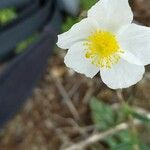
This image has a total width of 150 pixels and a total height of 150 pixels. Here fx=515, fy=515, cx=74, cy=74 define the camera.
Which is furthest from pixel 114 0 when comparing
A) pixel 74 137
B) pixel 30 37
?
pixel 74 137

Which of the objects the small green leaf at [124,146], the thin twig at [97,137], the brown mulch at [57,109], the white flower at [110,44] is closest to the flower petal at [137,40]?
the white flower at [110,44]

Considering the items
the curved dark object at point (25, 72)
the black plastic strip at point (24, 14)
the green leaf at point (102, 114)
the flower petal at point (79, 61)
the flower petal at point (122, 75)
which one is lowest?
the green leaf at point (102, 114)

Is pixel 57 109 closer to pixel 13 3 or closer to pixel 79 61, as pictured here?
pixel 13 3

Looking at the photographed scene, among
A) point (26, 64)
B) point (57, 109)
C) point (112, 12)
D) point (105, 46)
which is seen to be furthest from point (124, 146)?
point (57, 109)

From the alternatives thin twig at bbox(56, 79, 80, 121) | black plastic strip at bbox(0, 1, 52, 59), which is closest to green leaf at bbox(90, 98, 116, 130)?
thin twig at bbox(56, 79, 80, 121)

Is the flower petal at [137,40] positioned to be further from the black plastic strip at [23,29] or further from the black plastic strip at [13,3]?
the black plastic strip at [23,29]

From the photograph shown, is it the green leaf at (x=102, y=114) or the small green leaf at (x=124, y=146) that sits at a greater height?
the small green leaf at (x=124, y=146)

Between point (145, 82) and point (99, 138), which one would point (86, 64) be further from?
point (145, 82)

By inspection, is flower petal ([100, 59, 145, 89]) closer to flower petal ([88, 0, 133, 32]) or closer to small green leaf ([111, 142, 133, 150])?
flower petal ([88, 0, 133, 32])
